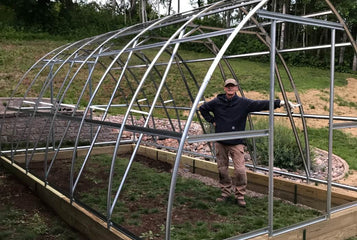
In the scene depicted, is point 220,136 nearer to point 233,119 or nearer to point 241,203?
point 233,119

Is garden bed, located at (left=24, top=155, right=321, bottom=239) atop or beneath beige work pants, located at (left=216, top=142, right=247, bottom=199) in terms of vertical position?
beneath

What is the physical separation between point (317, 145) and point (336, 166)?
2.33 meters

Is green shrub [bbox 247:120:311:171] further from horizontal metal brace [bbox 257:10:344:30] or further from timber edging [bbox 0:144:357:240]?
horizontal metal brace [bbox 257:10:344:30]

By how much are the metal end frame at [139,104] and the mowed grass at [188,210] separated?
0.27 m

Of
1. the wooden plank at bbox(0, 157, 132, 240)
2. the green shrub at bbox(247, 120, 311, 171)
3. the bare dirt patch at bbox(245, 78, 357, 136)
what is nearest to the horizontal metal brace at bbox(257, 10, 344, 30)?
the wooden plank at bbox(0, 157, 132, 240)

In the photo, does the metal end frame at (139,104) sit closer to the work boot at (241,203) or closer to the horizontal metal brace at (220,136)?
the horizontal metal brace at (220,136)

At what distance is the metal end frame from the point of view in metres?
3.72

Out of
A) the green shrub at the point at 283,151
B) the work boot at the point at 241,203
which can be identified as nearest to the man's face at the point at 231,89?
the work boot at the point at 241,203

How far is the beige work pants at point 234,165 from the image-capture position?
503cm

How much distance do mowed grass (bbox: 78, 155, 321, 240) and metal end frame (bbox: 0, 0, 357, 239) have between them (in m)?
0.27

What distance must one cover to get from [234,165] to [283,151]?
10.9 feet

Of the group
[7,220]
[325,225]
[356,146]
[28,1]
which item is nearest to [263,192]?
[325,225]

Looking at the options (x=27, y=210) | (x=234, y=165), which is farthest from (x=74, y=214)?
(x=234, y=165)

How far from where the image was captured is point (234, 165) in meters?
5.09
